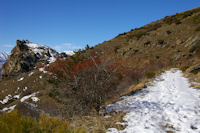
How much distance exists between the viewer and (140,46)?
2394 cm

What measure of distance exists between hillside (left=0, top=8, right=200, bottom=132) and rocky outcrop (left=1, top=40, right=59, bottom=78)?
12.4 inches

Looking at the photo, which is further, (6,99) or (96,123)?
(6,99)

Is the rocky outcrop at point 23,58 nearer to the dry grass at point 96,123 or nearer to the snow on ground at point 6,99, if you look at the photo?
the snow on ground at point 6,99

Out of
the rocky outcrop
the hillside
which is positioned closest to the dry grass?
the hillside

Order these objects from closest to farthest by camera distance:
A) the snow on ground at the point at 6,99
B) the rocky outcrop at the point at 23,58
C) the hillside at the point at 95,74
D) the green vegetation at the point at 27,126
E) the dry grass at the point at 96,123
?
1. the green vegetation at the point at 27,126
2. the dry grass at the point at 96,123
3. the hillside at the point at 95,74
4. the snow on ground at the point at 6,99
5. the rocky outcrop at the point at 23,58

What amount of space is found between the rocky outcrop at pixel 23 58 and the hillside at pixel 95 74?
32 cm

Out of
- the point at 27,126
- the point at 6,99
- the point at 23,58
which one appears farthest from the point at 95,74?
the point at 23,58

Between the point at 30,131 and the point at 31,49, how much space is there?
157ft

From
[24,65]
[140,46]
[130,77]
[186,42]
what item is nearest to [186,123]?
[130,77]

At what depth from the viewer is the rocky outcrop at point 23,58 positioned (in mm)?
36525

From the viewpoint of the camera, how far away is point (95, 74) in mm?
3910

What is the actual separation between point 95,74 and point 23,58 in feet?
135

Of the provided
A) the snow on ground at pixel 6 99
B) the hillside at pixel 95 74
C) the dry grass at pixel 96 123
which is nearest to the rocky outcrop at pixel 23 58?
the hillside at pixel 95 74

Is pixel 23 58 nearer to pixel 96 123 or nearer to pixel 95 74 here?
pixel 95 74
